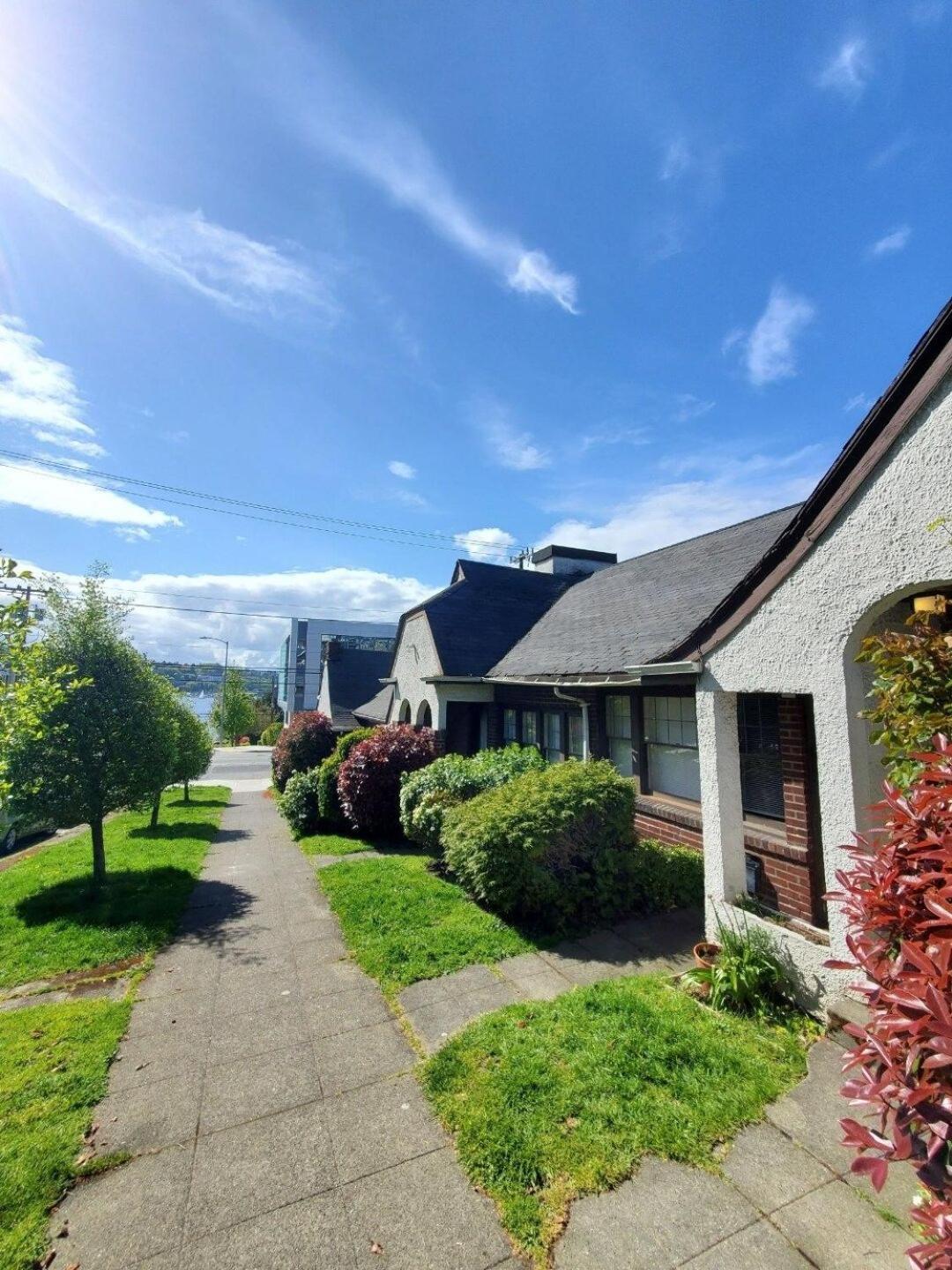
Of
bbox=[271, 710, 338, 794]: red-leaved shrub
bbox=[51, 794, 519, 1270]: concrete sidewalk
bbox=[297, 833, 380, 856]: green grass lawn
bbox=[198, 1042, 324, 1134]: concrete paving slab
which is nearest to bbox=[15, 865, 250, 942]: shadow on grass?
bbox=[51, 794, 519, 1270]: concrete sidewalk

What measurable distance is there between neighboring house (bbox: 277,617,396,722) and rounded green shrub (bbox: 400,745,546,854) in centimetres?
5568

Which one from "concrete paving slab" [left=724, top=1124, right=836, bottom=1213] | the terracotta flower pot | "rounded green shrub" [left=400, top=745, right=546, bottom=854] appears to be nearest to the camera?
"concrete paving slab" [left=724, top=1124, right=836, bottom=1213]

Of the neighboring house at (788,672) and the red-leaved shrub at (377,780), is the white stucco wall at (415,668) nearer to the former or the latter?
the red-leaved shrub at (377,780)

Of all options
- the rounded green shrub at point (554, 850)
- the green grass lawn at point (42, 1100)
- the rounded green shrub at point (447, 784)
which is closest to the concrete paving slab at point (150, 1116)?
the green grass lawn at point (42, 1100)

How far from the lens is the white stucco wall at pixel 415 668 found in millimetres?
15352

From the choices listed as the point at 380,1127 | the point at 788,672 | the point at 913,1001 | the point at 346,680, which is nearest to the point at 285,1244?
the point at 380,1127

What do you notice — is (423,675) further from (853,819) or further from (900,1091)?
(900,1091)

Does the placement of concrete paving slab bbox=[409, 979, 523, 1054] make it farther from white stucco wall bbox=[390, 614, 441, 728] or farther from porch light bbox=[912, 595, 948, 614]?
white stucco wall bbox=[390, 614, 441, 728]

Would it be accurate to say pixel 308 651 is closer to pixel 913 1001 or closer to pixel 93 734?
pixel 93 734

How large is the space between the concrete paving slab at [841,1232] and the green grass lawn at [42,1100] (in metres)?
4.03

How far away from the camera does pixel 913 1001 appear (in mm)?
1868

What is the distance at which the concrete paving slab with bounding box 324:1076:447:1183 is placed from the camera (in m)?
3.52

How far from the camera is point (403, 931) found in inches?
278

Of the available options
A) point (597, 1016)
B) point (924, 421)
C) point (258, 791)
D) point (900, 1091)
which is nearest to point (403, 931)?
point (597, 1016)
